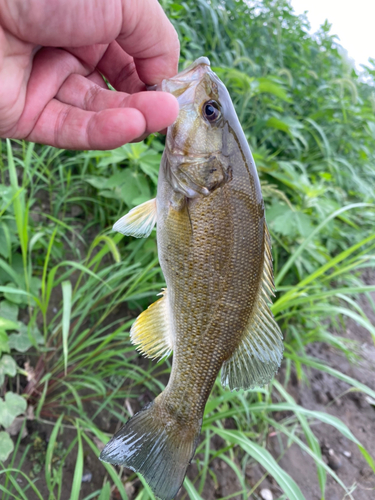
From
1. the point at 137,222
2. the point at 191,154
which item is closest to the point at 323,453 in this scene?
the point at 137,222

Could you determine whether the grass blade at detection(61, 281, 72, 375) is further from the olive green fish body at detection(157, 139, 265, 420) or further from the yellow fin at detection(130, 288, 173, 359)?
the olive green fish body at detection(157, 139, 265, 420)

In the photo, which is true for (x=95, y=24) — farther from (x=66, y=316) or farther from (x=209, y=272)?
(x=66, y=316)

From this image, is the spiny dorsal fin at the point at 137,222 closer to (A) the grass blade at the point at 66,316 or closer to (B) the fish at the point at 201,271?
(B) the fish at the point at 201,271

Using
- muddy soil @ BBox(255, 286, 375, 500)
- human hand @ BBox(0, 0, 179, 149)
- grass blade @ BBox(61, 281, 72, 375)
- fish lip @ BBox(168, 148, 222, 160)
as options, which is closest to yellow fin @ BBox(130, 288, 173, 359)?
grass blade @ BBox(61, 281, 72, 375)

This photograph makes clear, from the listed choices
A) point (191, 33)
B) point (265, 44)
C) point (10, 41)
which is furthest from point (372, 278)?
point (10, 41)

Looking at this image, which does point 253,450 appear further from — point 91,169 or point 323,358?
point 91,169

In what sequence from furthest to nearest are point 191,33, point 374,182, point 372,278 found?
point 374,182 < point 372,278 < point 191,33
